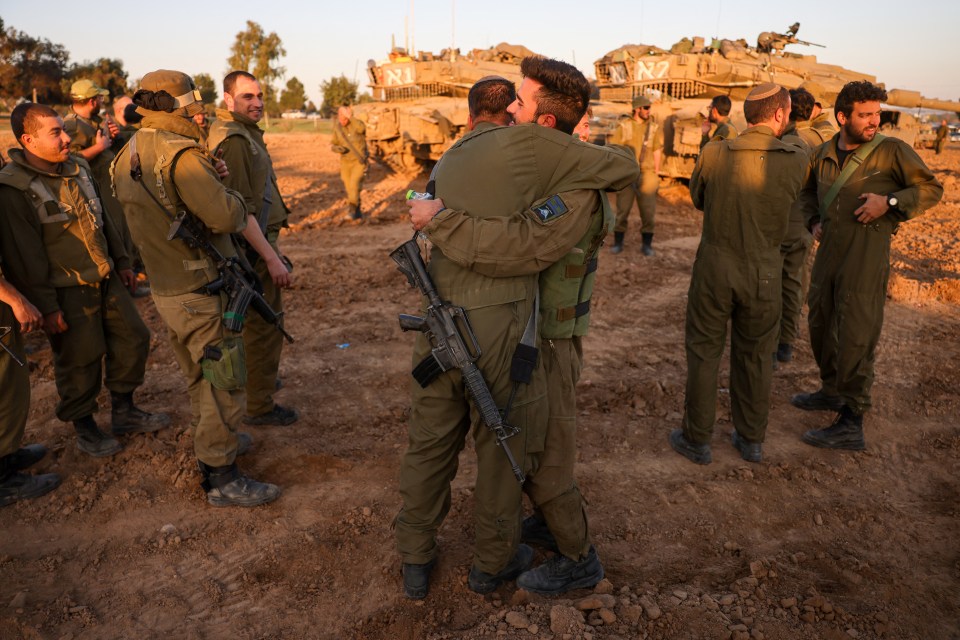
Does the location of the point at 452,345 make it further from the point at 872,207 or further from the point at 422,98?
the point at 422,98

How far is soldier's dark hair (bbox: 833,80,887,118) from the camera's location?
383 centimetres

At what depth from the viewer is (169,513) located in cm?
331

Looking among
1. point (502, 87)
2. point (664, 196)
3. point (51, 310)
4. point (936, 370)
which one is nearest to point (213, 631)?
point (51, 310)

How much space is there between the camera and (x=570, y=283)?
246 cm

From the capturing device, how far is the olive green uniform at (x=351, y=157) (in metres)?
10.3

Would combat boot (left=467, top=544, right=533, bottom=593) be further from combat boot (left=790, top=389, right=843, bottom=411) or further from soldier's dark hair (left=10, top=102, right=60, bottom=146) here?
soldier's dark hair (left=10, top=102, right=60, bottom=146)

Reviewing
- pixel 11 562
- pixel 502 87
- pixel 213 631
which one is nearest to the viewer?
pixel 213 631

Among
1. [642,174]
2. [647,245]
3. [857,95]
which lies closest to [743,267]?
[857,95]

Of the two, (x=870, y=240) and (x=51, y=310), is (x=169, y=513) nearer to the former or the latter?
(x=51, y=310)

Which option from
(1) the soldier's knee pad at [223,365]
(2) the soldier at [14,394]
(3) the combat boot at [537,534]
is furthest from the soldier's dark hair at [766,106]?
(2) the soldier at [14,394]

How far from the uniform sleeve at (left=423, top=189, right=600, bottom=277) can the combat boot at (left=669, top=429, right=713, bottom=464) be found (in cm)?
215

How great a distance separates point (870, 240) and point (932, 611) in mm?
2132

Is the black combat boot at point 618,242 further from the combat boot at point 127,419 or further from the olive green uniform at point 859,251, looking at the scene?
the combat boot at point 127,419

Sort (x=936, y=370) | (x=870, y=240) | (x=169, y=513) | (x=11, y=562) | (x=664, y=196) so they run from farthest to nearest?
(x=664, y=196) < (x=936, y=370) < (x=870, y=240) < (x=169, y=513) < (x=11, y=562)
